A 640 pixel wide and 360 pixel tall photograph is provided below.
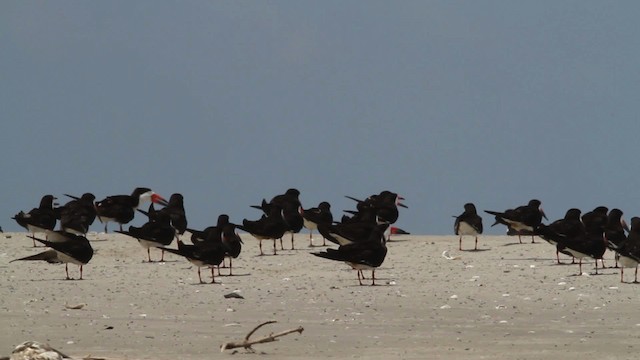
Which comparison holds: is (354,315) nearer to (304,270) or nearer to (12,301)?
(12,301)

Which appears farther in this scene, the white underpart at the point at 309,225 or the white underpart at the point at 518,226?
the white underpart at the point at 309,225

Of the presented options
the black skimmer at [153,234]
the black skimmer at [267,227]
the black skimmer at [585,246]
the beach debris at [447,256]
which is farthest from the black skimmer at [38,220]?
the black skimmer at [585,246]

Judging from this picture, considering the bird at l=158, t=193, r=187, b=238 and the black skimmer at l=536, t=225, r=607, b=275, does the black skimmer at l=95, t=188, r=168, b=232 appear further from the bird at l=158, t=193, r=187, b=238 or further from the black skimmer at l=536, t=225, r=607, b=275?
the black skimmer at l=536, t=225, r=607, b=275

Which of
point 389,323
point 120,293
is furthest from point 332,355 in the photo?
point 120,293

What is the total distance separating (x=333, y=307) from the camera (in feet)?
62.9

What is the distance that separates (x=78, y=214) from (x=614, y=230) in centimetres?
1202

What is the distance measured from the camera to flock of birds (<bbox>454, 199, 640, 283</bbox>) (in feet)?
74.2

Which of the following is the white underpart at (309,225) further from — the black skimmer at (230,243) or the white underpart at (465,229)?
the black skimmer at (230,243)

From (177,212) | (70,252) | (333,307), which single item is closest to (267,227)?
(177,212)

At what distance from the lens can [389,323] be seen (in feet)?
57.4

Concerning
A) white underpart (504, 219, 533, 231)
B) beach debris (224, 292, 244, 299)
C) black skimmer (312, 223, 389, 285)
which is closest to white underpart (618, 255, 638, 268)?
black skimmer (312, 223, 389, 285)

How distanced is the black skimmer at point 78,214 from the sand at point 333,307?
1.25m

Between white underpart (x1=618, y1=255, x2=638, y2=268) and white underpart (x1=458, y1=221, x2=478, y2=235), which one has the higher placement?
white underpart (x1=458, y1=221, x2=478, y2=235)

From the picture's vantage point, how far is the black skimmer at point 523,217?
1156 inches
